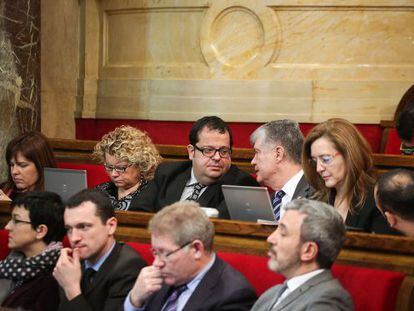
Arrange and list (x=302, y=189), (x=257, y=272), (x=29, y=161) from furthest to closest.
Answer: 1. (x=29, y=161)
2. (x=302, y=189)
3. (x=257, y=272)

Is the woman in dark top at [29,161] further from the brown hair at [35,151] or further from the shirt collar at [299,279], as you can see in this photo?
the shirt collar at [299,279]

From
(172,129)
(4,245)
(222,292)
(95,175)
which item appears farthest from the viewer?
(172,129)

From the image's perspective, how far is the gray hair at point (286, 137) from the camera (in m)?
4.25

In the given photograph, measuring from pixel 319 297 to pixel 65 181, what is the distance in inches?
79.9

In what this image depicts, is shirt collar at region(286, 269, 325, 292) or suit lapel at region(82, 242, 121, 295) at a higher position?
shirt collar at region(286, 269, 325, 292)

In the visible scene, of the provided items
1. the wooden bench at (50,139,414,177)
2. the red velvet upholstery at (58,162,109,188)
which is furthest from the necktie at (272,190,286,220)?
the red velvet upholstery at (58,162,109,188)

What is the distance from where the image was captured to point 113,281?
11.1 ft

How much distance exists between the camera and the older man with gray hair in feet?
9.84

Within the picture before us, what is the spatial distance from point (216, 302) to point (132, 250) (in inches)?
23.6

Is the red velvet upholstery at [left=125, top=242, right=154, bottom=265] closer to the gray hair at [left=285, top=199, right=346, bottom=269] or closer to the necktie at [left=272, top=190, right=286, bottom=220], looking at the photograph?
the necktie at [left=272, top=190, right=286, bottom=220]

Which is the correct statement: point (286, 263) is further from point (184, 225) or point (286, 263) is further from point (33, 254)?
point (33, 254)

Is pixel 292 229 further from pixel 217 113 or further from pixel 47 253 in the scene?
pixel 217 113

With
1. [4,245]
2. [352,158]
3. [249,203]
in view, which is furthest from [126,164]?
[352,158]

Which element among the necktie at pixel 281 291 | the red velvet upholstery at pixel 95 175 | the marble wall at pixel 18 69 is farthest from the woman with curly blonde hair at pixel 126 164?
the necktie at pixel 281 291
